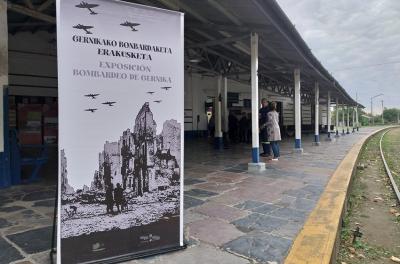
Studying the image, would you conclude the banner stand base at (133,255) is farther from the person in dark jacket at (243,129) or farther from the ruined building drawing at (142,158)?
the person in dark jacket at (243,129)

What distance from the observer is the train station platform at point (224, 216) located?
3.46m

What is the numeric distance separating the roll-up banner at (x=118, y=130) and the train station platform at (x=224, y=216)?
0.37 metres

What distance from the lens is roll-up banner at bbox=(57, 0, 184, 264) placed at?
9.30ft

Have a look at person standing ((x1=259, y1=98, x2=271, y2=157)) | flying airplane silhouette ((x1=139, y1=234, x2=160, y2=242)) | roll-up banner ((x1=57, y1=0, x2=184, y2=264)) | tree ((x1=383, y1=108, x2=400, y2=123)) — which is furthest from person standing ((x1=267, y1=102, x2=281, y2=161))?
tree ((x1=383, y1=108, x2=400, y2=123))

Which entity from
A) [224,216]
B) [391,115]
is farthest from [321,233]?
[391,115]

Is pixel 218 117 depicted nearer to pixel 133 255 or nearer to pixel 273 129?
pixel 273 129

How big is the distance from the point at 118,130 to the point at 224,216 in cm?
221

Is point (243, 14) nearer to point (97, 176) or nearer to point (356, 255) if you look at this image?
point (356, 255)

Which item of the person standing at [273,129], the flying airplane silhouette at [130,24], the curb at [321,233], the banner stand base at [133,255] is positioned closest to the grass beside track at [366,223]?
the curb at [321,233]

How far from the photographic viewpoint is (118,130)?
3.08m

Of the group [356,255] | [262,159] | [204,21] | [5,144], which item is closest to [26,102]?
[5,144]

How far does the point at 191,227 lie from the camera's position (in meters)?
4.25

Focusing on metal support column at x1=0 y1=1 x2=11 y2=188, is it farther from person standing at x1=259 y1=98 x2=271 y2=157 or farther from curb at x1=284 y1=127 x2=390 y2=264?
person standing at x1=259 y1=98 x2=271 y2=157

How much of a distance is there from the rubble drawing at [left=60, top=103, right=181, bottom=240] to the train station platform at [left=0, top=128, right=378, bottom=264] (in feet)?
1.53
